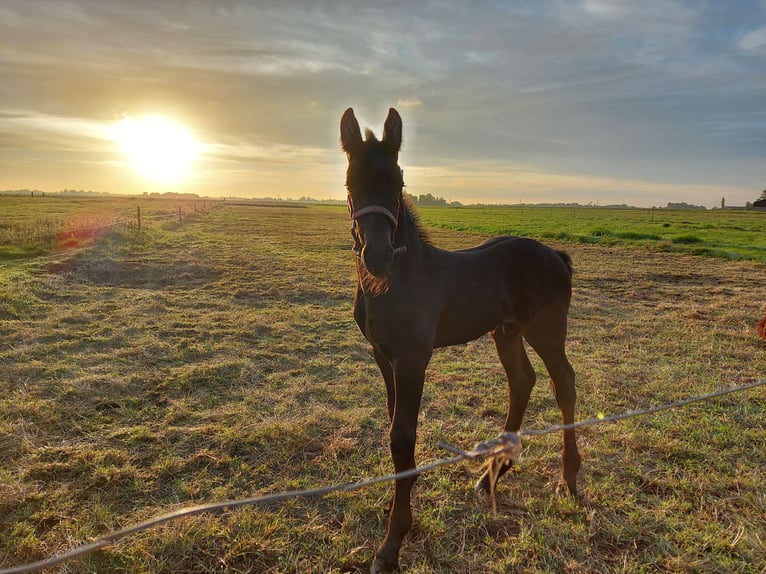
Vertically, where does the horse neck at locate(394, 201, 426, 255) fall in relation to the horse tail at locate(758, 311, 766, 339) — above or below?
above

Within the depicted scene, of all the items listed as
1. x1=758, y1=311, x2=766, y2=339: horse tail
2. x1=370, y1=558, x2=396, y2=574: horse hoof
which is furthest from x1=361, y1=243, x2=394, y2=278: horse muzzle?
x1=758, y1=311, x2=766, y2=339: horse tail

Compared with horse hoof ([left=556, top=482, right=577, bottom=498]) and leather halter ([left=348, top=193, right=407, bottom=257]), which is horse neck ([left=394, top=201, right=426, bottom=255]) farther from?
horse hoof ([left=556, top=482, right=577, bottom=498])

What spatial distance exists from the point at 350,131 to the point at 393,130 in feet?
0.90

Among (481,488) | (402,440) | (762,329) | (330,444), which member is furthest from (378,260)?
(762,329)

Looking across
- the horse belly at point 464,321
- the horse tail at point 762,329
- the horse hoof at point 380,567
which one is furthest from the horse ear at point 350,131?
the horse tail at point 762,329

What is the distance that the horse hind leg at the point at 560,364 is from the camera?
3.57 metres

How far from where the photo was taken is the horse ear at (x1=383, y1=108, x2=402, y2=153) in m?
2.62

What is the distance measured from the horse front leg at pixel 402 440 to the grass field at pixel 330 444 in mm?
177

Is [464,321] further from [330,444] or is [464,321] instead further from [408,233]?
[330,444]

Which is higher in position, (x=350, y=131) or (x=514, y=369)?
(x=350, y=131)

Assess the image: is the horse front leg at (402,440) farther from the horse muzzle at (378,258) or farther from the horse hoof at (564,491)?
the horse hoof at (564,491)

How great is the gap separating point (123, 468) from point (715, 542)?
190 inches

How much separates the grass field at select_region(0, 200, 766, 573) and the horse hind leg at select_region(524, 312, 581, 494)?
0.59ft

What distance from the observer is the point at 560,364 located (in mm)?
3623
